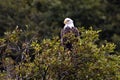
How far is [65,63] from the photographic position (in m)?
9.75

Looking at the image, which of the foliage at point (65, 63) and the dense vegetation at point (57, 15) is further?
the dense vegetation at point (57, 15)

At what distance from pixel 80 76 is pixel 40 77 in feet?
2.12

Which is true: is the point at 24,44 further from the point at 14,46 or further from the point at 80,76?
the point at 80,76

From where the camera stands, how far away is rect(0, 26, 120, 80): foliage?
977cm

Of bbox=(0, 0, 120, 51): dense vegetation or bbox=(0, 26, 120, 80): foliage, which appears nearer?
bbox=(0, 26, 120, 80): foliage

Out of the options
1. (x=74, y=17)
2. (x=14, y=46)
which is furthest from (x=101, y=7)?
(x=14, y=46)

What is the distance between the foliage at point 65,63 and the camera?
384 inches

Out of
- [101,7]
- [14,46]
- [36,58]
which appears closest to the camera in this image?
[36,58]

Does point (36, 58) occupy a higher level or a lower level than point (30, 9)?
lower

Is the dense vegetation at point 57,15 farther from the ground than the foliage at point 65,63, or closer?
farther from the ground

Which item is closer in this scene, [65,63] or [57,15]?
[65,63]

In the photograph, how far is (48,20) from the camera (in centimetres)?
2717

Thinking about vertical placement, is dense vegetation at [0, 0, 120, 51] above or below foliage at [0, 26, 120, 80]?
above

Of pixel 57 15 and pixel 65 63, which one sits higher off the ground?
pixel 57 15
